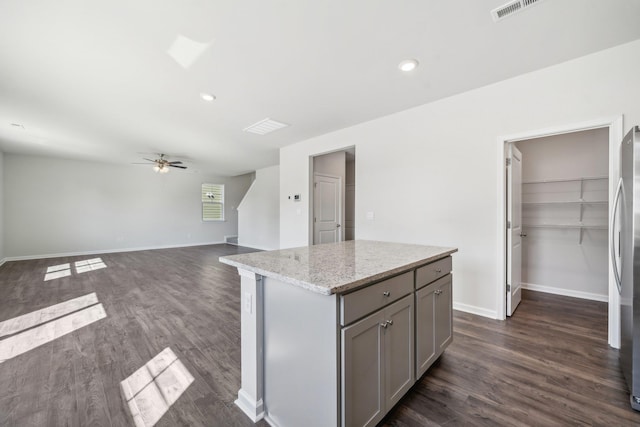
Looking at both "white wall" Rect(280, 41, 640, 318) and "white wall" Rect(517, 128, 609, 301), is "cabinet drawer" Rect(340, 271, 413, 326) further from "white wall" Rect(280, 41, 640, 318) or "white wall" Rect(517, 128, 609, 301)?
Result: "white wall" Rect(517, 128, 609, 301)

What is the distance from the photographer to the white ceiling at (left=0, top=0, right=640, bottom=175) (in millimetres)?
1871

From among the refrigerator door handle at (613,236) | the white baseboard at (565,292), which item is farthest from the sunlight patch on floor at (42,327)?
the white baseboard at (565,292)

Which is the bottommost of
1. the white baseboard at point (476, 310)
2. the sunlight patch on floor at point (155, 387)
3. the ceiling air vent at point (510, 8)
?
the sunlight patch on floor at point (155, 387)

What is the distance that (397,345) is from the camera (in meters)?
1.55

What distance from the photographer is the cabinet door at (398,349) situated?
147 centimetres

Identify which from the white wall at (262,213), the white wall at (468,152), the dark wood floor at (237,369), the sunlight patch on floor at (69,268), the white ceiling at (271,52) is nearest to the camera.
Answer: the dark wood floor at (237,369)

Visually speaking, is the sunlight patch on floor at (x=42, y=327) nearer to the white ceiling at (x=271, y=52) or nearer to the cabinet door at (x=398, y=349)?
the white ceiling at (x=271, y=52)

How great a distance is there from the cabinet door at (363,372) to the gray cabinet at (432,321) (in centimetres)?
48

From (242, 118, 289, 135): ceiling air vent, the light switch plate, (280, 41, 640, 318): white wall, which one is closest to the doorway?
(242, 118, 289, 135): ceiling air vent

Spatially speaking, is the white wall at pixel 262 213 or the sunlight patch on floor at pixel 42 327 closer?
the sunlight patch on floor at pixel 42 327

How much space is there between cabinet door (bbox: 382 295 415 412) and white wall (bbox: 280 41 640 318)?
189 cm

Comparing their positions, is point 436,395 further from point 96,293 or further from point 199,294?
point 96,293

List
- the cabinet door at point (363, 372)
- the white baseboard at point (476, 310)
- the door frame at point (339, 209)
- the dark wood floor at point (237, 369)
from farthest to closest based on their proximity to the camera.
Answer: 1. the door frame at point (339, 209)
2. the white baseboard at point (476, 310)
3. the dark wood floor at point (237, 369)
4. the cabinet door at point (363, 372)

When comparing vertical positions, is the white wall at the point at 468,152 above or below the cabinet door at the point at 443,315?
above
